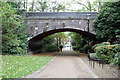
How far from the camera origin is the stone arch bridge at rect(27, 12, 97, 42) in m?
18.9

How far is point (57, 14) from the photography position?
19.2 m

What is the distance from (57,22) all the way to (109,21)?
6.99m

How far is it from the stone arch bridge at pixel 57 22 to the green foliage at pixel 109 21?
7.12 ft

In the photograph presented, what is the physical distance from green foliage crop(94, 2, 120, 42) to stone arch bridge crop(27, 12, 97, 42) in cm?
217

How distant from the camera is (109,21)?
51.7 ft

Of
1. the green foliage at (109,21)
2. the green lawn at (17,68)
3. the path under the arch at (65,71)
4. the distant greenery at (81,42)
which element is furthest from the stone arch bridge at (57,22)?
the green lawn at (17,68)

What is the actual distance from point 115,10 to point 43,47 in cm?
1938

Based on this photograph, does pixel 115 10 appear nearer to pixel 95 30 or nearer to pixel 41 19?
pixel 95 30

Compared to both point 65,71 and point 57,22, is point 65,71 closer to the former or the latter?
point 65,71

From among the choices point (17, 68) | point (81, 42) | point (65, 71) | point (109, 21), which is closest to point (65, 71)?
point (65, 71)

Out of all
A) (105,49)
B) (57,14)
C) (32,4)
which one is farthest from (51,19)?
(32,4)

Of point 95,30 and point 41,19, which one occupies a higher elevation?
point 41,19

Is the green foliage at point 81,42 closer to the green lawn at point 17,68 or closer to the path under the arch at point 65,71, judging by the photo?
the path under the arch at point 65,71

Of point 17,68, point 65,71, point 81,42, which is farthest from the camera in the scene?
point 81,42
